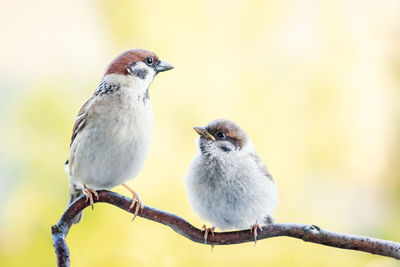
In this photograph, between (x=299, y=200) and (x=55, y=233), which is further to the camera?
(x=299, y=200)

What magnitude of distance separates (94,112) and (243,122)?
566 millimetres

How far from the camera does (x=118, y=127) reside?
2.87 ft

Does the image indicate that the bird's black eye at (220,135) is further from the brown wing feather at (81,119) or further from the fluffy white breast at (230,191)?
the brown wing feather at (81,119)

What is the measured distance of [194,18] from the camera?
1.61 metres

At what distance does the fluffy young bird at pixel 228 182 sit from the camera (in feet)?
3.07

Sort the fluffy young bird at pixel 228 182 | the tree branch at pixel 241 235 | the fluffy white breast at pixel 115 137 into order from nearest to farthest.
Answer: the tree branch at pixel 241 235
the fluffy white breast at pixel 115 137
the fluffy young bird at pixel 228 182

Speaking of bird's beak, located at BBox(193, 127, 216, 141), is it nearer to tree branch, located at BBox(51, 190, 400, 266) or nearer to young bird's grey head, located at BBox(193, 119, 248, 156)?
young bird's grey head, located at BBox(193, 119, 248, 156)

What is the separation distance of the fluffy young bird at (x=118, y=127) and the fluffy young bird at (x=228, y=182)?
120 mm

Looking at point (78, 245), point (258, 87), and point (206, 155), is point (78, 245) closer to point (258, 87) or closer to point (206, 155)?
point (206, 155)

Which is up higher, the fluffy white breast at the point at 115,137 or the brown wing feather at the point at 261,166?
the fluffy white breast at the point at 115,137

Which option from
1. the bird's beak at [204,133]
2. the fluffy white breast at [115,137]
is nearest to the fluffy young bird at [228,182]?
the bird's beak at [204,133]

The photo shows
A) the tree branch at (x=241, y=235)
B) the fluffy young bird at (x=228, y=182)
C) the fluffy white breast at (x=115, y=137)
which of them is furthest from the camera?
the fluffy young bird at (x=228, y=182)

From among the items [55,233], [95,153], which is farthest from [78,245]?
[55,233]

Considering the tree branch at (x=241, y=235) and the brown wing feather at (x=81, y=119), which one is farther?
the brown wing feather at (x=81, y=119)
